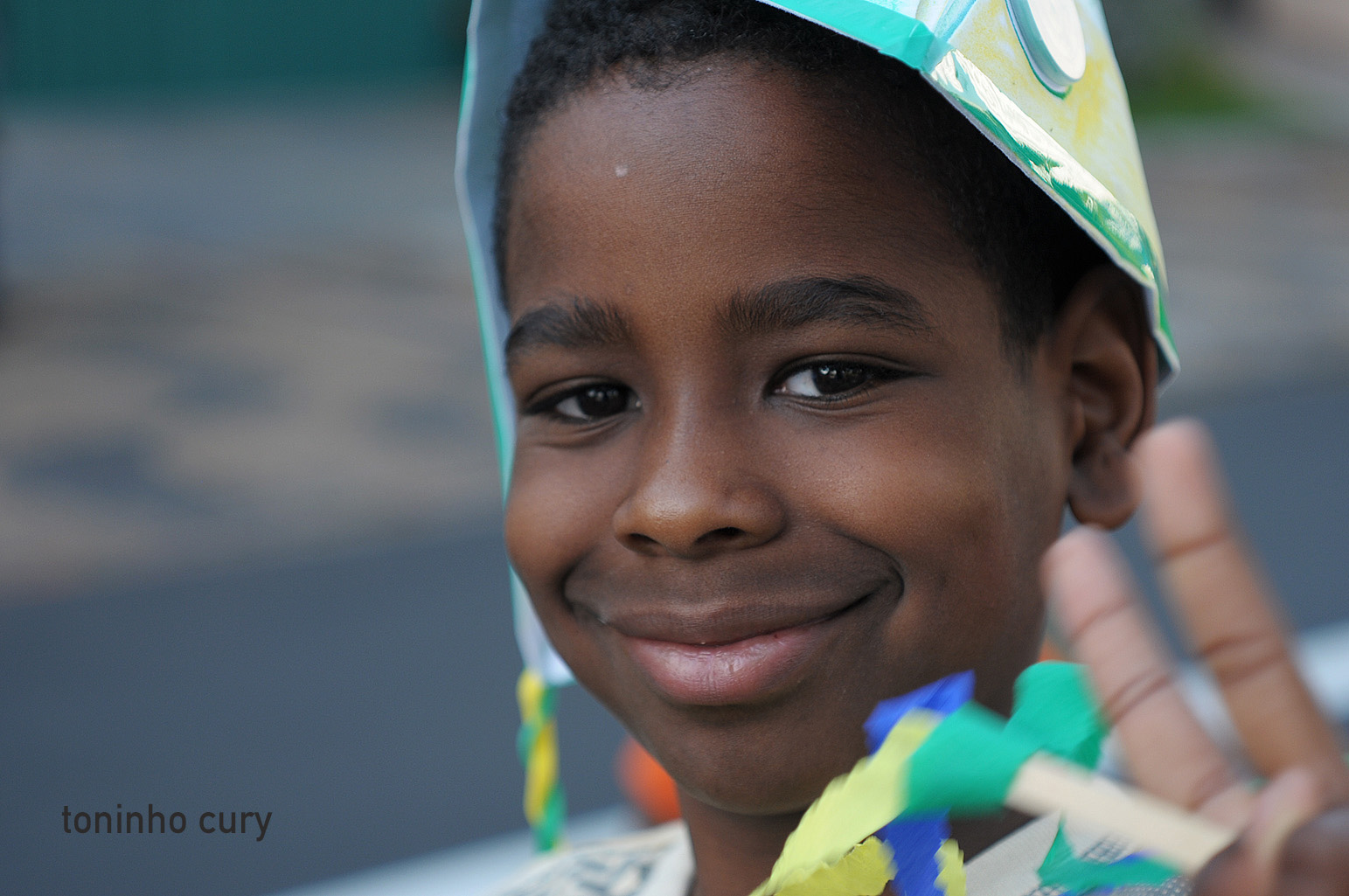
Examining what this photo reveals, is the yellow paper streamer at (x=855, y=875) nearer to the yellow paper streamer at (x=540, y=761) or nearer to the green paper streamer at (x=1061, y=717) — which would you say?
the green paper streamer at (x=1061, y=717)

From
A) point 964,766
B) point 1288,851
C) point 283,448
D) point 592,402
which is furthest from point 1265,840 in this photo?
point 283,448

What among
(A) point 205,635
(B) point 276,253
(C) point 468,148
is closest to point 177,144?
(B) point 276,253

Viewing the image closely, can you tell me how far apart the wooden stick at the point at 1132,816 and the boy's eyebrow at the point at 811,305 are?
550mm

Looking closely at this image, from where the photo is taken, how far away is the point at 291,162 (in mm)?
13500

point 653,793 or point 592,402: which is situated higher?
point 592,402

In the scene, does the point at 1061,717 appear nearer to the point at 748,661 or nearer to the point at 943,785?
the point at 943,785

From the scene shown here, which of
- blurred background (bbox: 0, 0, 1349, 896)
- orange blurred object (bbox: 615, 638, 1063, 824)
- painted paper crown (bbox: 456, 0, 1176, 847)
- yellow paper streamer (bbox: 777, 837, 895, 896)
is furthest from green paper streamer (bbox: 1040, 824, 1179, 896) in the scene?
blurred background (bbox: 0, 0, 1349, 896)

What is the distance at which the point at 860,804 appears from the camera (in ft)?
2.94

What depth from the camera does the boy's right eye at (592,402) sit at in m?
1.39

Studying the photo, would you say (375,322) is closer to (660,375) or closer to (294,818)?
(294,818)

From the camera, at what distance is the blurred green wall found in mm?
15305

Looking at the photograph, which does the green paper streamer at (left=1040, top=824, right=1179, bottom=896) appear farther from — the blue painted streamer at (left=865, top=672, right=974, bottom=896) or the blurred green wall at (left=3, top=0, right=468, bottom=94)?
the blurred green wall at (left=3, top=0, right=468, bottom=94)

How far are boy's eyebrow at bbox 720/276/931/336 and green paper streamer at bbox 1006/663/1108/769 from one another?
431 mm

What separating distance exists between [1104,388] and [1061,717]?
24.2 inches
